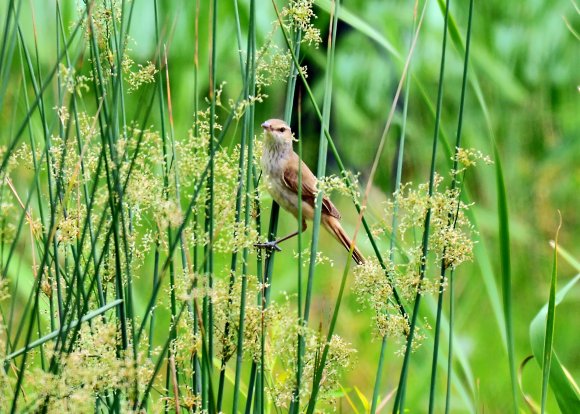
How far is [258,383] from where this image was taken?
122 cm

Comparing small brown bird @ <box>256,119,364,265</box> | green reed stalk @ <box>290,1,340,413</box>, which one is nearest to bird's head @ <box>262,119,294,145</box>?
small brown bird @ <box>256,119,364,265</box>

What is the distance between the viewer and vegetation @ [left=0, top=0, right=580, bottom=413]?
42.4 inches

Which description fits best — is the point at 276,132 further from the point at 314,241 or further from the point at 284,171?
the point at 314,241

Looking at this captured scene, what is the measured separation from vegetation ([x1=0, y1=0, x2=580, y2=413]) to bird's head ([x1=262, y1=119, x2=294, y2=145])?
8cm

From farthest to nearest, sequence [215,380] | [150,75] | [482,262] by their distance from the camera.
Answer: [215,380]
[482,262]
[150,75]

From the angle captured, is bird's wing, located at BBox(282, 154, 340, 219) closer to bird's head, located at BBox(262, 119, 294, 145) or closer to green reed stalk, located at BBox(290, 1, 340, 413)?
bird's head, located at BBox(262, 119, 294, 145)

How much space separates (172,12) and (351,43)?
59 centimetres

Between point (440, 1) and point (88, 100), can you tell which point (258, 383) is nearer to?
point (440, 1)

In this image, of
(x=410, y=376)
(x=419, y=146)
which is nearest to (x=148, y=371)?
(x=410, y=376)

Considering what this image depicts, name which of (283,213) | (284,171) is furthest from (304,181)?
(283,213)

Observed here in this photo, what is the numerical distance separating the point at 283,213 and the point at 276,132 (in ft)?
2.89

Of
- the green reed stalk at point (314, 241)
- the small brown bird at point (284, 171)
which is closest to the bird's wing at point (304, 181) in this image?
the small brown bird at point (284, 171)

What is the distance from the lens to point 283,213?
2748 millimetres

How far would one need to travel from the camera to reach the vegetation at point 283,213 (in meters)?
1.08
